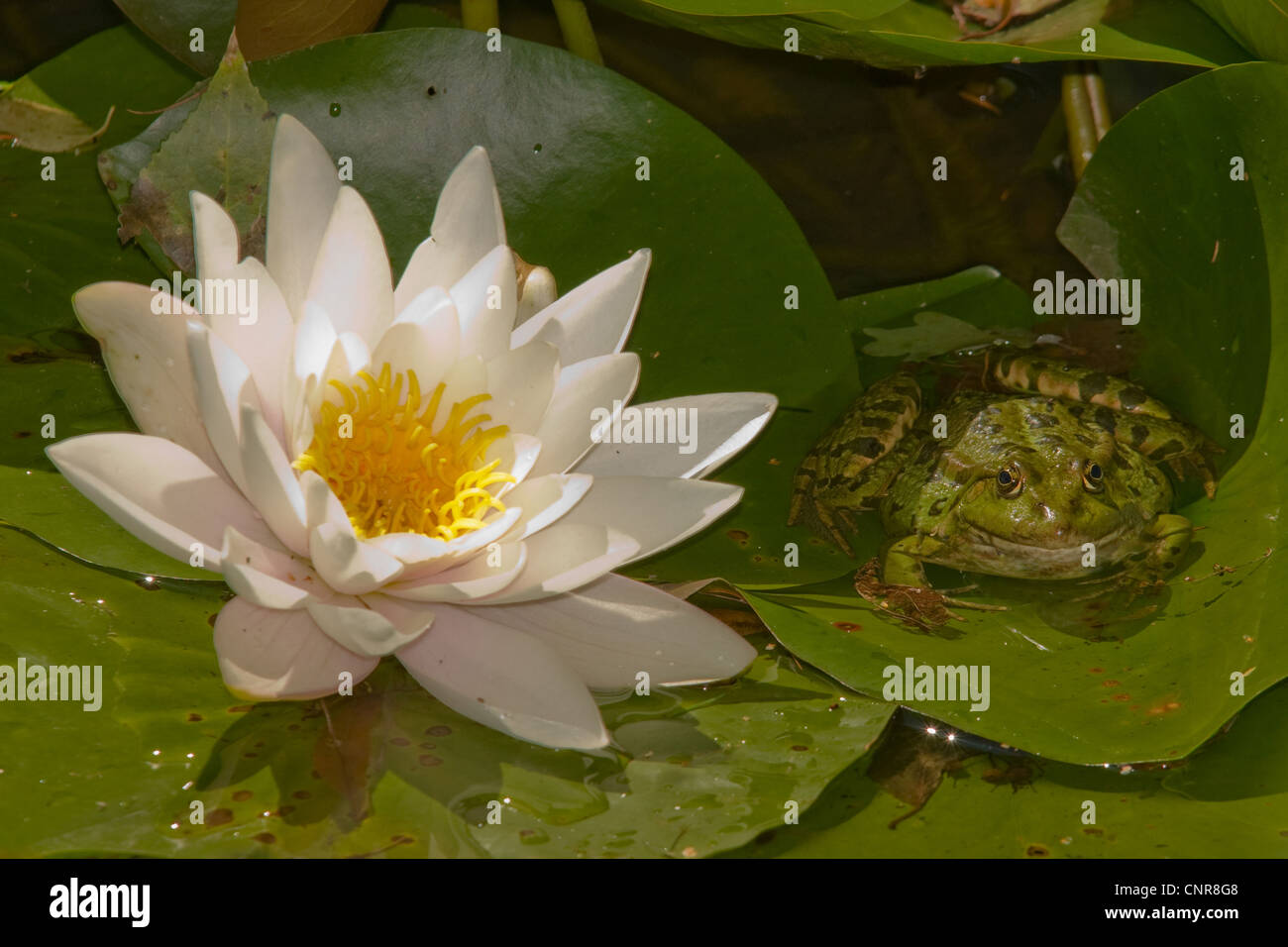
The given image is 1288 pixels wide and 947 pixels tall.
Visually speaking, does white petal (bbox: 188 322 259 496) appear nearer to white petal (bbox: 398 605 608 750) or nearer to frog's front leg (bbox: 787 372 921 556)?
white petal (bbox: 398 605 608 750)

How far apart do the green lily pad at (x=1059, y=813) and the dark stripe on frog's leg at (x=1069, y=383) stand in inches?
34.3

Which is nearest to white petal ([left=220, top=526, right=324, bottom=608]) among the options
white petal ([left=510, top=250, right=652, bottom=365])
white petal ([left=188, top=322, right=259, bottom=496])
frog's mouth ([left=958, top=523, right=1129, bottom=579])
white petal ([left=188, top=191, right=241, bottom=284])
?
white petal ([left=188, top=322, right=259, bottom=496])

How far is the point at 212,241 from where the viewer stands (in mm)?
1658

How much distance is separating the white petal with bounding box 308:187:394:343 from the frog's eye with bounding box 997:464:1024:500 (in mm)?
1351

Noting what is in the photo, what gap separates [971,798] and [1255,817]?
0.43 metres

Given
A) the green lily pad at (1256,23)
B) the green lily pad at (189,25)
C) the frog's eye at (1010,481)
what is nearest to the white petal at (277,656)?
the frog's eye at (1010,481)

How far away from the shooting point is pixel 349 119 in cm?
215

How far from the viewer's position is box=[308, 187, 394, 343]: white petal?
5.67ft

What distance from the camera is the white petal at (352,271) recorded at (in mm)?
1729

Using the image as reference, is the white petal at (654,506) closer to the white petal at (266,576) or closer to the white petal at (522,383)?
the white petal at (522,383)


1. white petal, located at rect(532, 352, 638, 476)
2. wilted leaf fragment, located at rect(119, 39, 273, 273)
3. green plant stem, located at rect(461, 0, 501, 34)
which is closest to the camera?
white petal, located at rect(532, 352, 638, 476)

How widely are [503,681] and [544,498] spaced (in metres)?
0.29

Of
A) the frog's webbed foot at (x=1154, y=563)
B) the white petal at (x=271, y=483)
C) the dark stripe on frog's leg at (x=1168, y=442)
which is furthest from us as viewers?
the dark stripe on frog's leg at (x=1168, y=442)

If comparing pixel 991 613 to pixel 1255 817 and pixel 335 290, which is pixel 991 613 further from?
pixel 335 290
